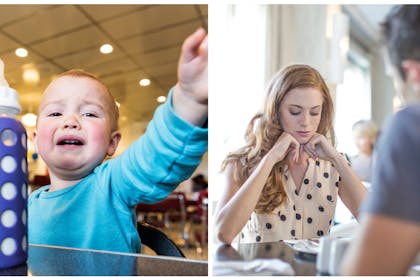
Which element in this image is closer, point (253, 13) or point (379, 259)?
point (379, 259)

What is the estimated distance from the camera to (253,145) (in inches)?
24.1

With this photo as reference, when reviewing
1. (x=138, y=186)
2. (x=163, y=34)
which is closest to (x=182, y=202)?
(x=163, y=34)

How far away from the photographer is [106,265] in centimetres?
48

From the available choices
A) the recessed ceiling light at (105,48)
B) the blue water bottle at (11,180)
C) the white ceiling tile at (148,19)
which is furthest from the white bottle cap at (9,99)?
the recessed ceiling light at (105,48)

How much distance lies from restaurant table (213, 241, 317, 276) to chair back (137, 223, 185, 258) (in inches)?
4.0

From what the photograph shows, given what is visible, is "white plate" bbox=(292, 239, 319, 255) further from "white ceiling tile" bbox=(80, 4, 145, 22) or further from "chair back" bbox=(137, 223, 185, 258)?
"white ceiling tile" bbox=(80, 4, 145, 22)

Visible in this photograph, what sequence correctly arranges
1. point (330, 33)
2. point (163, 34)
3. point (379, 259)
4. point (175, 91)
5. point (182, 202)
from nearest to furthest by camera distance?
point (379, 259), point (175, 91), point (330, 33), point (163, 34), point (182, 202)

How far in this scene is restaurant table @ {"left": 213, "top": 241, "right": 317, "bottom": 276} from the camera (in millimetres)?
455

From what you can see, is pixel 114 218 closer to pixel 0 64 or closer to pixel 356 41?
pixel 0 64

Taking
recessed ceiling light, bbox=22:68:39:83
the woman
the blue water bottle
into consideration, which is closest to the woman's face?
the woman

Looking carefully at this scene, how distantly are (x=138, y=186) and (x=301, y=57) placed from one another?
0.34m

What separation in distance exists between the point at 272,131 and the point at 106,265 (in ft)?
0.97

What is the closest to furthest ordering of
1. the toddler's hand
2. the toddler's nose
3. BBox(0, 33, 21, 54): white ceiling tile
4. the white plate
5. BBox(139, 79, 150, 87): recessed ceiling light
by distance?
the toddler's hand
the white plate
the toddler's nose
BBox(0, 33, 21, 54): white ceiling tile
BBox(139, 79, 150, 87): recessed ceiling light

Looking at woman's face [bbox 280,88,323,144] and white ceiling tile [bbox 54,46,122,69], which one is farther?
white ceiling tile [bbox 54,46,122,69]
